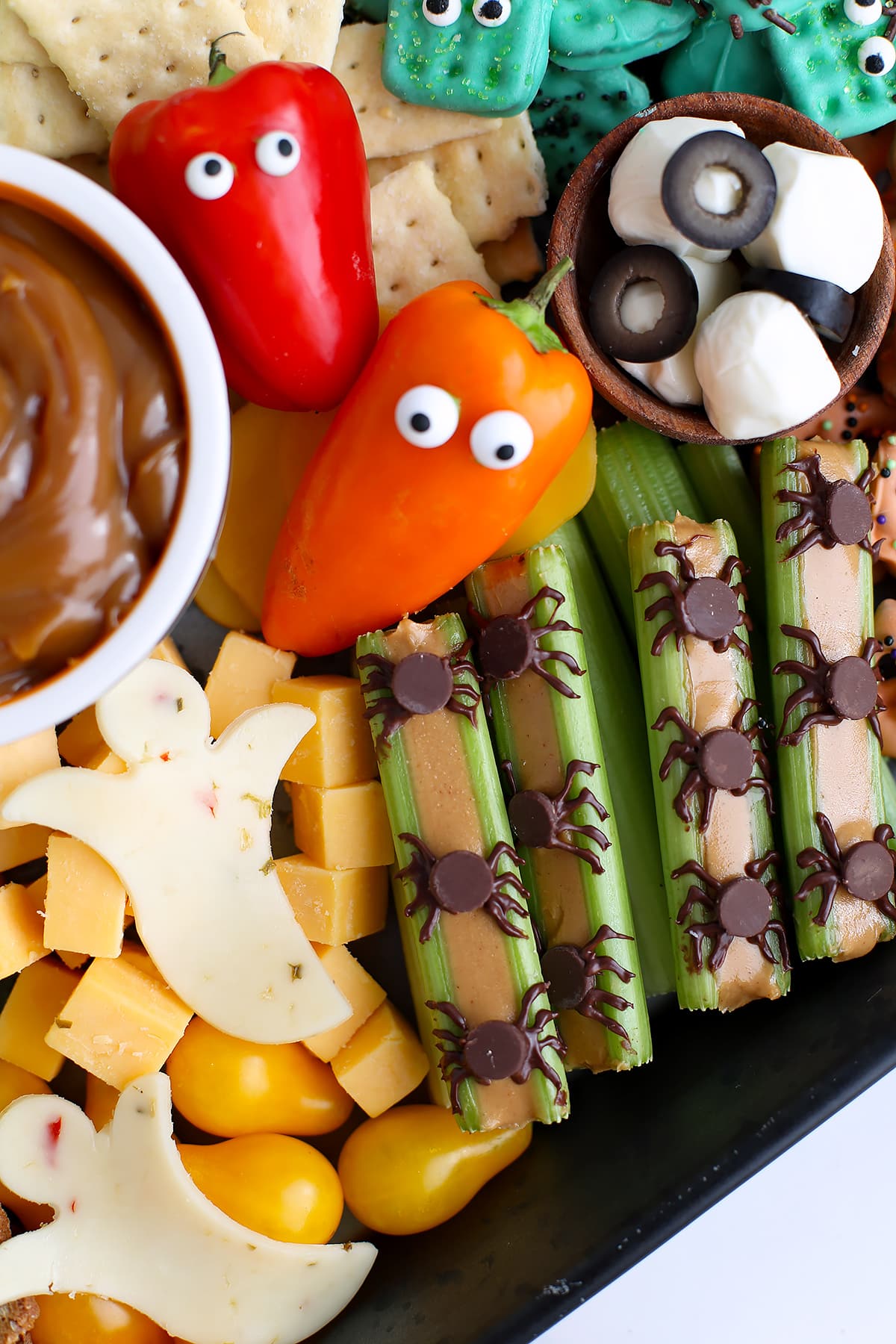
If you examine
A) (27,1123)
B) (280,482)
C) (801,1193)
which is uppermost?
(280,482)

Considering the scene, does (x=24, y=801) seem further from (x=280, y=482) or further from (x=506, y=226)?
(x=506, y=226)

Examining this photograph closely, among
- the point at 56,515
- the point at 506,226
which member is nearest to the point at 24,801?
Result: the point at 56,515

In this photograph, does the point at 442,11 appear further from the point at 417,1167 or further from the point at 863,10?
the point at 417,1167

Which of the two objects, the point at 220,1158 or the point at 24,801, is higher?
the point at 24,801

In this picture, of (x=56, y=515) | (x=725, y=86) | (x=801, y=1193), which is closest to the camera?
(x=56, y=515)

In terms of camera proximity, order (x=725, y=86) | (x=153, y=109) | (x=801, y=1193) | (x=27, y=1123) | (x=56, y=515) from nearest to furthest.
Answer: (x=56, y=515), (x=153, y=109), (x=27, y=1123), (x=725, y=86), (x=801, y=1193)

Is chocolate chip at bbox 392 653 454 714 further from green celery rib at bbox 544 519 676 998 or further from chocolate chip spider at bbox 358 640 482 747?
green celery rib at bbox 544 519 676 998

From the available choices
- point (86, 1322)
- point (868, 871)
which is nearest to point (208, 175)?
point (868, 871)

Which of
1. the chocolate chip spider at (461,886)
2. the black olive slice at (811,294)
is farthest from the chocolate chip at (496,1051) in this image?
the black olive slice at (811,294)
